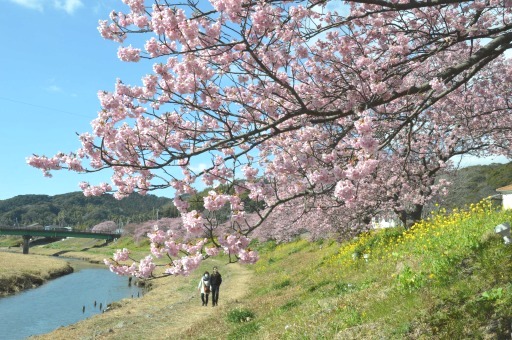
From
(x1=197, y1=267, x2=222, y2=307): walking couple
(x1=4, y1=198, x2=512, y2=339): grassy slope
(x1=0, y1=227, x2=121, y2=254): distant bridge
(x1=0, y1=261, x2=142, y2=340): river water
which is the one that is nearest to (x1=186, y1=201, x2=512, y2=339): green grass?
(x1=4, y1=198, x2=512, y2=339): grassy slope

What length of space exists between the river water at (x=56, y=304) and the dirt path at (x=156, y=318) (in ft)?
11.4

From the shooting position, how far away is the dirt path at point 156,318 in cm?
1636

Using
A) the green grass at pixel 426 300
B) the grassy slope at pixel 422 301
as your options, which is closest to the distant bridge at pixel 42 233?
the grassy slope at pixel 422 301

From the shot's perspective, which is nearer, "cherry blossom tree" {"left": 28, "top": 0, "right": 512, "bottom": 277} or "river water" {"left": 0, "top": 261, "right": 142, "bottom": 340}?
"cherry blossom tree" {"left": 28, "top": 0, "right": 512, "bottom": 277}

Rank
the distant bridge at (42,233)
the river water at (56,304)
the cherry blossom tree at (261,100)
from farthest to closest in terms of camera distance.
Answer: the distant bridge at (42,233)
the river water at (56,304)
the cherry blossom tree at (261,100)

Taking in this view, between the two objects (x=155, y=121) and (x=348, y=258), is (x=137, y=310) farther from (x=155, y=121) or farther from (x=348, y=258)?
(x=155, y=121)

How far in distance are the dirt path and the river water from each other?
11.4 ft

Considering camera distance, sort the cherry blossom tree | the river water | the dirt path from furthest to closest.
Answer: the river water → the dirt path → the cherry blossom tree

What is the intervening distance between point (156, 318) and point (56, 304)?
1473 centimetres

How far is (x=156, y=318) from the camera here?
19078mm

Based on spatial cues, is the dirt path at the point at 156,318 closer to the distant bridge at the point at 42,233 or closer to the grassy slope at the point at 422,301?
the grassy slope at the point at 422,301

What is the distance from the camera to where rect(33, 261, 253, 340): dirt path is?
16.4 m

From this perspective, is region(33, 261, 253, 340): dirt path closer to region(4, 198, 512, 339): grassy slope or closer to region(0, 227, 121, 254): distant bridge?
region(4, 198, 512, 339): grassy slope

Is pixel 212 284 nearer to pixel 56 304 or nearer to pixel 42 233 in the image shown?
pixel 56 304
